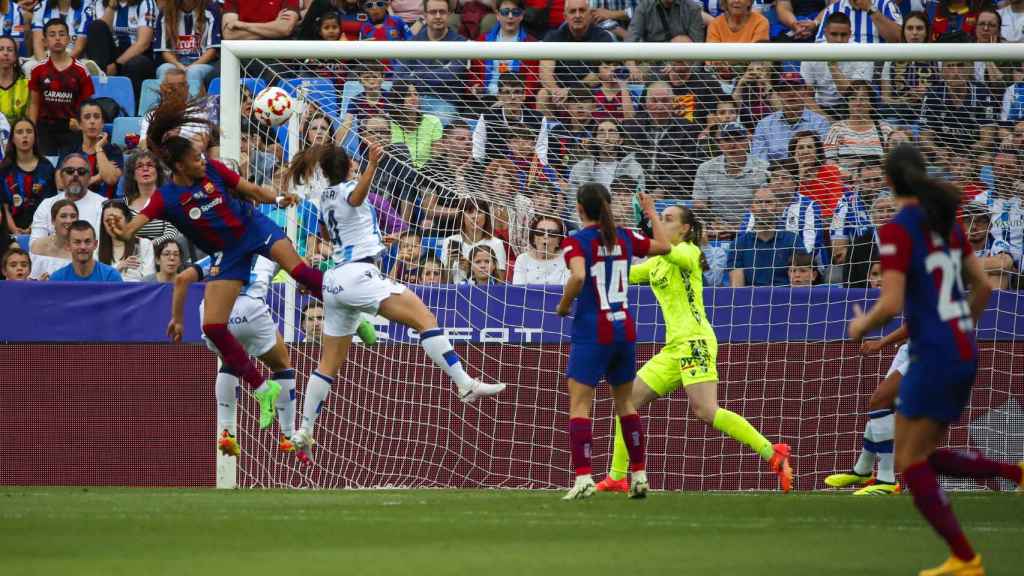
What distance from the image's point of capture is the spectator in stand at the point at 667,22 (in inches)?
680

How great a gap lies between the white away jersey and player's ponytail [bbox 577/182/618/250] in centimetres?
204

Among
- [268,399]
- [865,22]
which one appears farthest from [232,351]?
[865,22]

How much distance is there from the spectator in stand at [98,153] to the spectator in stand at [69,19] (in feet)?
6.20

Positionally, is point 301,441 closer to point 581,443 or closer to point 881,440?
point 581,443

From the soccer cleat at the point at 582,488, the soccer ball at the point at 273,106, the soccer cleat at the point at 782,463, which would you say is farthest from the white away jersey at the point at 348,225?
the soccer cleat at the point at 782,463

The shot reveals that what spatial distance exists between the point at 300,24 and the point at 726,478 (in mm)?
8165

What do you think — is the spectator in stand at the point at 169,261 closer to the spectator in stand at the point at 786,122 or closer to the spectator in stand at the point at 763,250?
the spectator in stand at the point at 763,250

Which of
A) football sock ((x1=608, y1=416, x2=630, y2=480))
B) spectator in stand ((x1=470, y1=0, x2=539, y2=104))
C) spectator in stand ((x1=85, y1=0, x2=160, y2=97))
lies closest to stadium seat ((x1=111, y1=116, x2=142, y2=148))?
spectator in stand ((x1=85, y1=0, x2=160, y2=97))

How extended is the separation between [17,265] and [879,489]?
8.60 metres

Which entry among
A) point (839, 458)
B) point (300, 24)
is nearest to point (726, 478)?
point (839, 458)

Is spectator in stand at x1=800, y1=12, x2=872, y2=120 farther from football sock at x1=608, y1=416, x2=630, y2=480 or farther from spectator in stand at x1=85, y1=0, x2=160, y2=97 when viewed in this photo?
spectator in stand at x1=85, y1=0, x2=160, y2=97

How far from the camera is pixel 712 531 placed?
8422 millimetres

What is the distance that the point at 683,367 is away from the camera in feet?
38.2

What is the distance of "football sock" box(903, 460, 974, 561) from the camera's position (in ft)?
21.0
